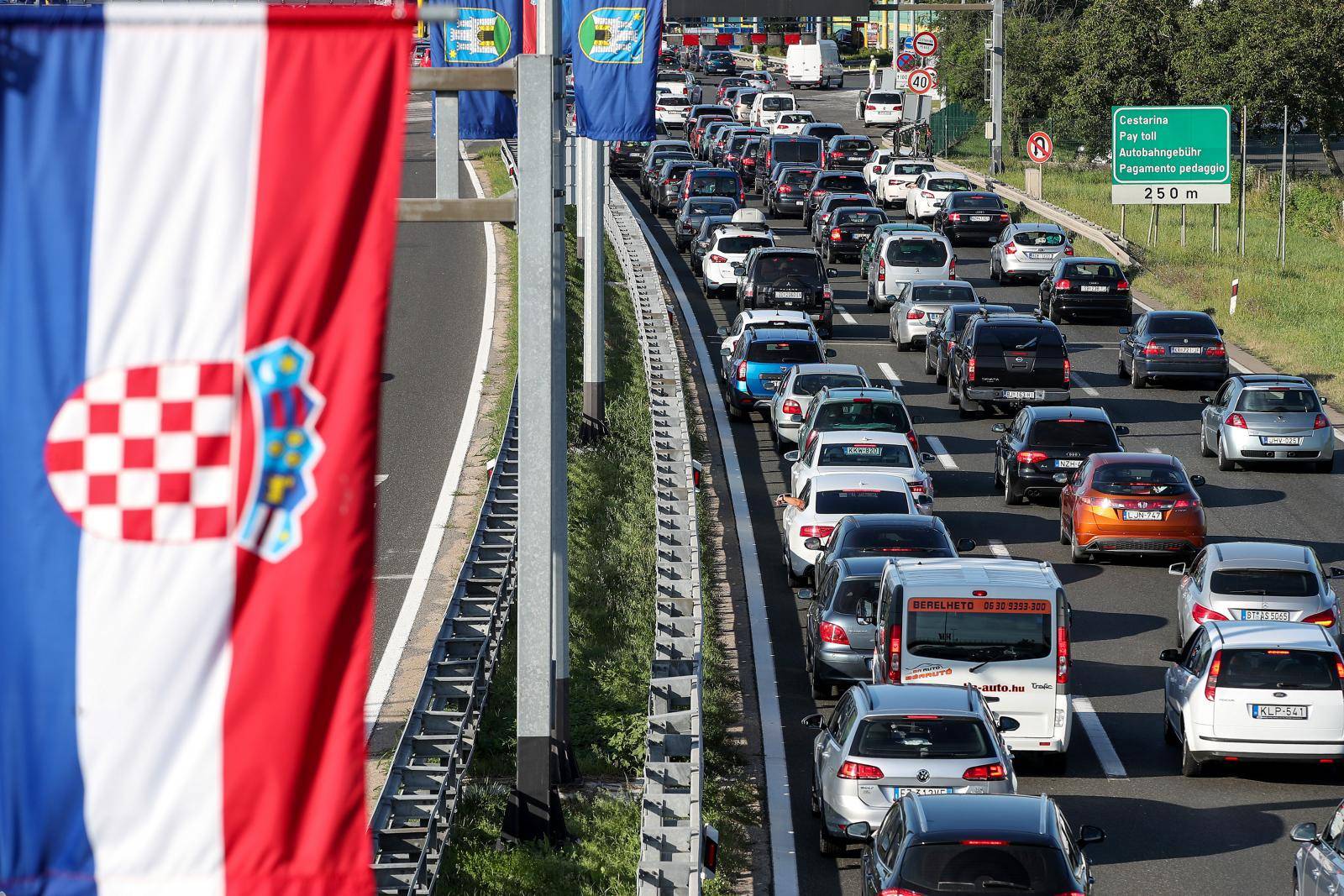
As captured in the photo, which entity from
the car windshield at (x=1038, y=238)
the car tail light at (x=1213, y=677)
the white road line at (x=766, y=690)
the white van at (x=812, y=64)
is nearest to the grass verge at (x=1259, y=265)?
the car windshield at (x=1038, y=238)

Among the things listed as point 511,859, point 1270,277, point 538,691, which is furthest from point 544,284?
point 1270,277

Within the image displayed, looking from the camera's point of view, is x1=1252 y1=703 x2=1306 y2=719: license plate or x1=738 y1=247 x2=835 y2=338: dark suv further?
x1=738 y1=247 x2=835 y2=338: dark suv

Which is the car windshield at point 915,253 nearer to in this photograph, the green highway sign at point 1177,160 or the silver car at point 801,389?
the green highway sign at point 1177,160

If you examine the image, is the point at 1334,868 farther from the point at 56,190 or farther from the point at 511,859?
the point at 56,190

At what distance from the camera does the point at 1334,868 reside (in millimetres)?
12562

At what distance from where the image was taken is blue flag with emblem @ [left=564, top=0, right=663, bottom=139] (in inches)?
880

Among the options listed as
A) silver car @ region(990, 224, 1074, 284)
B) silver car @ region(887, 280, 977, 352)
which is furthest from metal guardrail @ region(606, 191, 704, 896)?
silver car @ region(990, 224, 1074, 284)

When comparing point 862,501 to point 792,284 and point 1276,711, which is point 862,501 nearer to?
point 1276,711

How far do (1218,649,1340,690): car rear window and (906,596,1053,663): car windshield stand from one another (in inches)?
62.0

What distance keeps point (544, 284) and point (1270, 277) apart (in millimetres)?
41269

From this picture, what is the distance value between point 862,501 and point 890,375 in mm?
14328

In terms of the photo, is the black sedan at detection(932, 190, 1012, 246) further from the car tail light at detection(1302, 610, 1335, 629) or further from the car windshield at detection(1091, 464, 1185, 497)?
the car tail light at detection(1302, 610, 1335, 629)

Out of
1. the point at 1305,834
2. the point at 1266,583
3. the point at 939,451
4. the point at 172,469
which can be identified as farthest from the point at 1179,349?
the point at 172,469

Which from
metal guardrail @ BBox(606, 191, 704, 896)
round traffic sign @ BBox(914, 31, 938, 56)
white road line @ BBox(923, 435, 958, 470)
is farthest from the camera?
round traffic sign @ BBox(914, 31, 938, 56)
